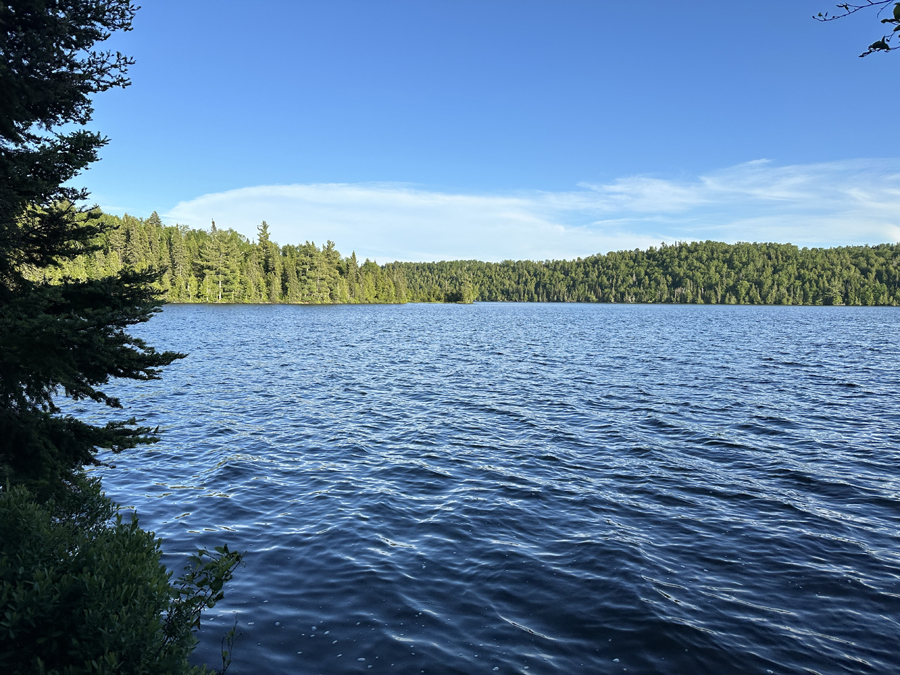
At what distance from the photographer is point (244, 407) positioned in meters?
24.7

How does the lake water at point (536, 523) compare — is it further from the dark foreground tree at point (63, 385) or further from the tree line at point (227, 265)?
the tree line at point (227, 265)

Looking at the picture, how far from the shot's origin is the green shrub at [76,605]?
449 centimetres

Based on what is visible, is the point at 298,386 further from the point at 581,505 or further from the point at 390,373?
the point at 581,505

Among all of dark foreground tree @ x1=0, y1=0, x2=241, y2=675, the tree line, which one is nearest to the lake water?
dark foreground tree @ x1=0, y1=0, x2=241, y2=675

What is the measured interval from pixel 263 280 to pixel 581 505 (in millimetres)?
162960

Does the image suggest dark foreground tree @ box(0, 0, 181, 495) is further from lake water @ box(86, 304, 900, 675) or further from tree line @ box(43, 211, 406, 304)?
tree line @ box(43, 211, 406, 304)

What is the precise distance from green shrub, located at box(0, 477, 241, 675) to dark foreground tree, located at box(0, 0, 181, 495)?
225 cm

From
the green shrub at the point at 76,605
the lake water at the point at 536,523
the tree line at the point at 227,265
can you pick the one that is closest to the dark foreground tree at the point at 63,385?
the green shrub at the point at 76,605

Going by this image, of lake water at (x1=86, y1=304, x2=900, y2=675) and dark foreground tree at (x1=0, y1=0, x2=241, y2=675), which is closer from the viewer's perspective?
dark foreground tree at (x1=0, y1=0, x2=241, y2=675)

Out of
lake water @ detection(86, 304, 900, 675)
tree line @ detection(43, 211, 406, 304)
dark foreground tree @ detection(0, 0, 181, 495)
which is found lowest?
lake water @ detection(86, 304, 900, 675)

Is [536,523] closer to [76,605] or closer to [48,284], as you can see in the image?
[76,605]

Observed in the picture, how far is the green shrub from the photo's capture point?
4492mm

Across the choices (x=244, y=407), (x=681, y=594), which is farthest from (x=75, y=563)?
(x=244, y=407)

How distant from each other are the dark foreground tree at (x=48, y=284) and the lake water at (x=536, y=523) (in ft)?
13.1
